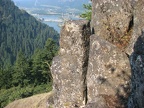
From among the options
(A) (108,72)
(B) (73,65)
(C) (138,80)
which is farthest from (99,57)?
(C) (138,80)

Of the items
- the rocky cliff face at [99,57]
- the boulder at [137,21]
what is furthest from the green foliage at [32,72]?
the boulder at [137,21]

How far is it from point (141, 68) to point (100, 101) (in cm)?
264

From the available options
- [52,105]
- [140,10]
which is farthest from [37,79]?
[140,10]

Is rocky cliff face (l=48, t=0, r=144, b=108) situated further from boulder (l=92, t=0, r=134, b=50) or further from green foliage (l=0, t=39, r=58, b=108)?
green foliage (l=0, t=39, r=58, b=108)

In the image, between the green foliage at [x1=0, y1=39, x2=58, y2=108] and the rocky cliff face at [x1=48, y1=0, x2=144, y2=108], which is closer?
the rocky cliff face at [x1=48, y1=0, x2=144, y2=108]

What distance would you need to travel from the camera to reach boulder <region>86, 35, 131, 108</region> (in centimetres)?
1171

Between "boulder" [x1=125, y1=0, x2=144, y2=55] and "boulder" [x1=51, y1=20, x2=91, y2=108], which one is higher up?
"boulder" [x1=125, y1=0, x2=144, y2=55]

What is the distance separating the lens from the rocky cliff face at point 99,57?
11695 mm

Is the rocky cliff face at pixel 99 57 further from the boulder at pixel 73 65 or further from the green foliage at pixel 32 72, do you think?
the green foliage at pixel 32 72

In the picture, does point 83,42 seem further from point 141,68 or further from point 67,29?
point 141,68

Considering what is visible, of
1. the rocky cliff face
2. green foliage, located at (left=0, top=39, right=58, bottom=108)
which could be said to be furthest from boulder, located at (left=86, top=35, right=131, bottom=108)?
green foliage, located at (left=0, top=39, right=58, bottom=108)

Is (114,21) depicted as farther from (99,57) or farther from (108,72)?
(108,72)

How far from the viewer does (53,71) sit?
1438 centimetres

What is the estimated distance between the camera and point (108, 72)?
12.1 metres
